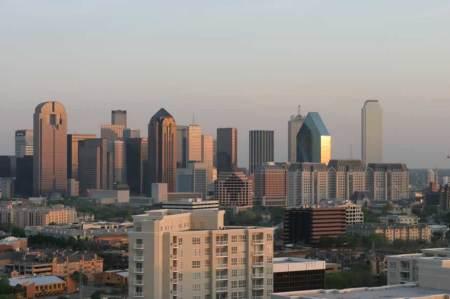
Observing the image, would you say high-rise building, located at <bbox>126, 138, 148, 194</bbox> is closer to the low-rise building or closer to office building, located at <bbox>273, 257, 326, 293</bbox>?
the low-rise building

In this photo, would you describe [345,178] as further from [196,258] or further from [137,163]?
[196,258]

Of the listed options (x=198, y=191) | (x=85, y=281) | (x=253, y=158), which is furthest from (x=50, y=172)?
(x=85, y=281)

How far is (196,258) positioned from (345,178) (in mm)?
102900

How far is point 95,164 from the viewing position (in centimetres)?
14450

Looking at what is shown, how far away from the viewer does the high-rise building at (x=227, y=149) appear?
152875 millimetres

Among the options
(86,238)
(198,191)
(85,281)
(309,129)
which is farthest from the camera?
(309,129)

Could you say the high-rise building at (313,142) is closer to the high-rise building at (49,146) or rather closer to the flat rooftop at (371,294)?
the high-rise building at (49,146)

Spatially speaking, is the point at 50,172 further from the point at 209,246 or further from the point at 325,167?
the point at 209,246

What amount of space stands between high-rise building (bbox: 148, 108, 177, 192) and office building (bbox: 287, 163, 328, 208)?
58.0 feet

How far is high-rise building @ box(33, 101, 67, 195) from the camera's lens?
444 ft

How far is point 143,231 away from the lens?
2512 cm

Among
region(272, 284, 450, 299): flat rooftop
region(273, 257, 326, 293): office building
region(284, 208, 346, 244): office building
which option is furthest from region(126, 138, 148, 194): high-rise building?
region(272, 284, 450, 299): flat rooftop

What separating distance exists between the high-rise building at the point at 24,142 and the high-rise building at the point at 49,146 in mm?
18855

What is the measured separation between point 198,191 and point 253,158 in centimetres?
2239
